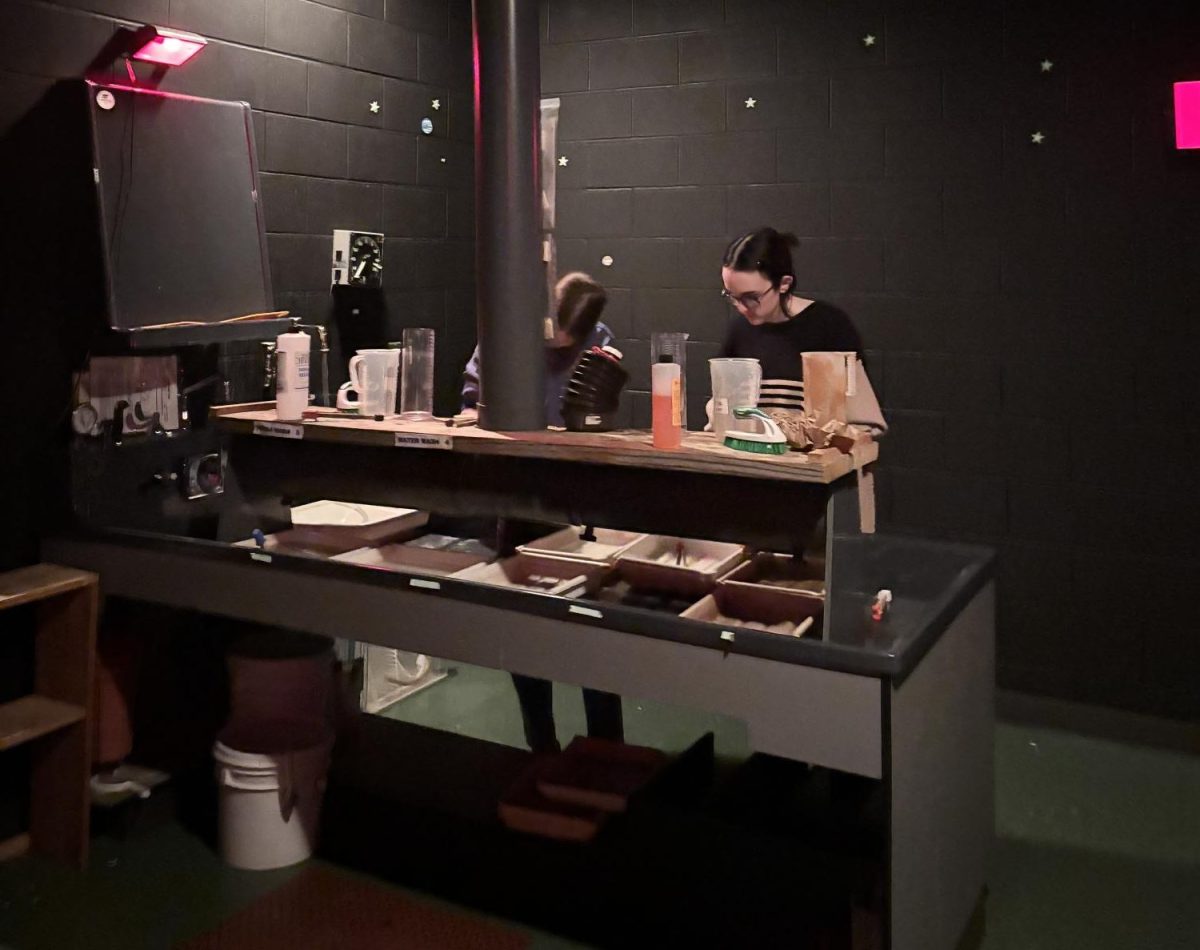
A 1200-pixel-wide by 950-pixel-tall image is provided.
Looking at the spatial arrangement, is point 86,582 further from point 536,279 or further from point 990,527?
point 990,527

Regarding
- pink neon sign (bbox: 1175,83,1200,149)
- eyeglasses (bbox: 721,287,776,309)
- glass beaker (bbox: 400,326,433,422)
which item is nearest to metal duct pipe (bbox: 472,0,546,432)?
glass beaker (bbox: 400,326,433,422)

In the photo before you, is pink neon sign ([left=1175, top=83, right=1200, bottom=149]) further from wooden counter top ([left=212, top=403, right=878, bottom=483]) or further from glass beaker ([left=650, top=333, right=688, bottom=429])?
glass beaker ([left=650, top=333, right=688, bottom=429])

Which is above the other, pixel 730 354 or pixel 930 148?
pixel 930 148

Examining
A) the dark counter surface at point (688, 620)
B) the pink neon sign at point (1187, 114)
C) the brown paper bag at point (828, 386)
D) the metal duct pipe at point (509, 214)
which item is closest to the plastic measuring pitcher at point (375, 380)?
the metal duct pipe at point (509, 214)

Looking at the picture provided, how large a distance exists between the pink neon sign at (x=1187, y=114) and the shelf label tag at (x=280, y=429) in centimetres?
271

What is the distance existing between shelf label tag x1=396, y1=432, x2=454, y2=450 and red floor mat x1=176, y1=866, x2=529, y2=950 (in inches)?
42.7

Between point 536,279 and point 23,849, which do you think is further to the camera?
point 23,849

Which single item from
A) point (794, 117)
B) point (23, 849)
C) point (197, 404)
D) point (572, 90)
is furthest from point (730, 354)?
point (23, 849)

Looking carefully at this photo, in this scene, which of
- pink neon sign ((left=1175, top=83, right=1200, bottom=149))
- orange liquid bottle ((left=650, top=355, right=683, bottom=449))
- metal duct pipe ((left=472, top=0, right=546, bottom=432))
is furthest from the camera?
pink neon sign ((left=1175, top=83, right=1200, bottom=149))

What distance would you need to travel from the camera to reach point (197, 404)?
3.33 metres

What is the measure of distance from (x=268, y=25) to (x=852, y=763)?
9.27 feet

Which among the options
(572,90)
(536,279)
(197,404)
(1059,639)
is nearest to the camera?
(536,279)

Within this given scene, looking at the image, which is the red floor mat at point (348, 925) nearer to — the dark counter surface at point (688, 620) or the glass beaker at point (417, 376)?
the dark counter surface at point (688, 620)

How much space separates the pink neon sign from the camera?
3.46m
